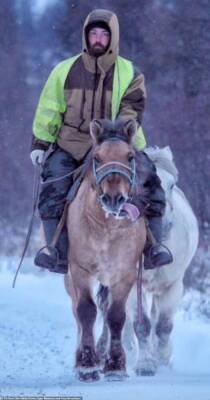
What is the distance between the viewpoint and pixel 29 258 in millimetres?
20234

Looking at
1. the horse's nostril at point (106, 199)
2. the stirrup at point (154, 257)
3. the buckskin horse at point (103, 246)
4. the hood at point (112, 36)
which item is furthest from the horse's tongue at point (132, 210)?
the hood at point (112, 36)

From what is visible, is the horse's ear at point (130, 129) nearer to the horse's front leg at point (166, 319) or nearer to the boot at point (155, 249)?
the boot at point (155, 249)

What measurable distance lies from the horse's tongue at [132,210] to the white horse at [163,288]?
2.05 metres

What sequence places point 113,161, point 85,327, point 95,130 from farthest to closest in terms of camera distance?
point 85,327
point 95,130
point 113,161

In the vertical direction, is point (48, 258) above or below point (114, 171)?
below

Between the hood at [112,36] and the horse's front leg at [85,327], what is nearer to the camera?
the horse's front leg at [85,327]

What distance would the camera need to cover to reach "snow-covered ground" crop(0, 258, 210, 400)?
29.7 feet

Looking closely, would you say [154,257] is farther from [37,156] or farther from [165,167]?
[165,167]

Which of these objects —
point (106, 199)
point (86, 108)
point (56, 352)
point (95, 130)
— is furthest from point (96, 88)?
point (56, 352)

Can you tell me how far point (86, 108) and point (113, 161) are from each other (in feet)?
4.26

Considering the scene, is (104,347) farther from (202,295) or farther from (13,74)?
(13,74)

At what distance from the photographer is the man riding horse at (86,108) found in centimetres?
988

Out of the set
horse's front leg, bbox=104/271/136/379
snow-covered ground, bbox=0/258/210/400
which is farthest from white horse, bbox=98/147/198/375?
horse's front leg, bbox=104/271/136/379

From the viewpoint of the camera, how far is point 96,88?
9945 millimetres
